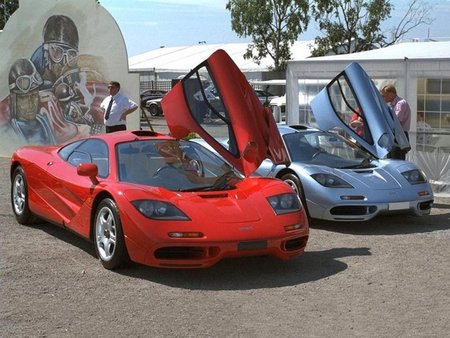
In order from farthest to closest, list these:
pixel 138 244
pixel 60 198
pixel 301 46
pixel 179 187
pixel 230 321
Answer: pixel 301 46 → pixel 60 198 → pixel 179 187 → pixel 138 244 → pixel 230 321

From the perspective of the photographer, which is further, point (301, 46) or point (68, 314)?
point (301, 46)

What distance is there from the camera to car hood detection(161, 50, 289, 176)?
6770mm

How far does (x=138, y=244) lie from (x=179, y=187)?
0.78m

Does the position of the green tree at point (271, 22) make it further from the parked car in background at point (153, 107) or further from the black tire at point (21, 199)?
the black tire at point (21, 199)

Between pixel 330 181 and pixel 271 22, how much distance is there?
123 feet

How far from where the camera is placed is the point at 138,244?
5.41m

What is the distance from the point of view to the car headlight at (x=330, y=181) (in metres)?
7.78

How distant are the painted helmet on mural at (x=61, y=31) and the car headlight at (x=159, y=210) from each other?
34.1ft

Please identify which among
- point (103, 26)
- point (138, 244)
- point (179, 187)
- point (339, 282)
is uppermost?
point (103, 26)

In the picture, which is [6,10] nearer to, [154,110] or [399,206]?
[154,110]

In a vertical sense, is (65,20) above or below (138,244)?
above

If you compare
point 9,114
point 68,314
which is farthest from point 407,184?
point 9,114

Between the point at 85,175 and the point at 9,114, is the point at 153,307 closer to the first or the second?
the point at 85,175

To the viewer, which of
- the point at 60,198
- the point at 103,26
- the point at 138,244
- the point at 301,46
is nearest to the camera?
the point at 138,244
